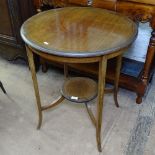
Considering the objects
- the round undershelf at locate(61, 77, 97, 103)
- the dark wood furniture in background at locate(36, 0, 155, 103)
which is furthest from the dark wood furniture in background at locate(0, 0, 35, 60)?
the round undershelf at locate(61, 77, 97, 103)

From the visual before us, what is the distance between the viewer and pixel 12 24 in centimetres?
174

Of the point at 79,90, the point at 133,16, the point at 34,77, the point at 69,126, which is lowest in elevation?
the point at 69,126

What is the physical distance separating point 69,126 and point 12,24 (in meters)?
0.87

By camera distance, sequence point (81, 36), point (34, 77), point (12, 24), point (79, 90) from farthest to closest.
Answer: point (12, 24)
point (79, 90)
point (34, 77)
point (81, 36)

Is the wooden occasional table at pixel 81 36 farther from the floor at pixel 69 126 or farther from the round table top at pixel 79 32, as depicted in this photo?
the floor at pixel 69 126

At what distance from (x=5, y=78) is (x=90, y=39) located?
3.50 ft

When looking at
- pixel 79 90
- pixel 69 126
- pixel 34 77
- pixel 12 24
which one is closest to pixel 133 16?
pixel 79 90

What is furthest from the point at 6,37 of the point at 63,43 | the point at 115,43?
the point at 115,43

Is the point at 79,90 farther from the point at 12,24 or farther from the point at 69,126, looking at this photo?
the point at 12,24

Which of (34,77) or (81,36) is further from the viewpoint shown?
(34,77)

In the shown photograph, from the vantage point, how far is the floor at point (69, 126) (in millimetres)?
1330

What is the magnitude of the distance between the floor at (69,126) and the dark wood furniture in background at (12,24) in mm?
A: 294

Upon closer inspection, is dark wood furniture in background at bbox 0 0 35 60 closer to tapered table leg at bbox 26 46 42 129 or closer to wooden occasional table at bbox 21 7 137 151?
wooden occasional table at bbox 21 7 137 151

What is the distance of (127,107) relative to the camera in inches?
62.7
